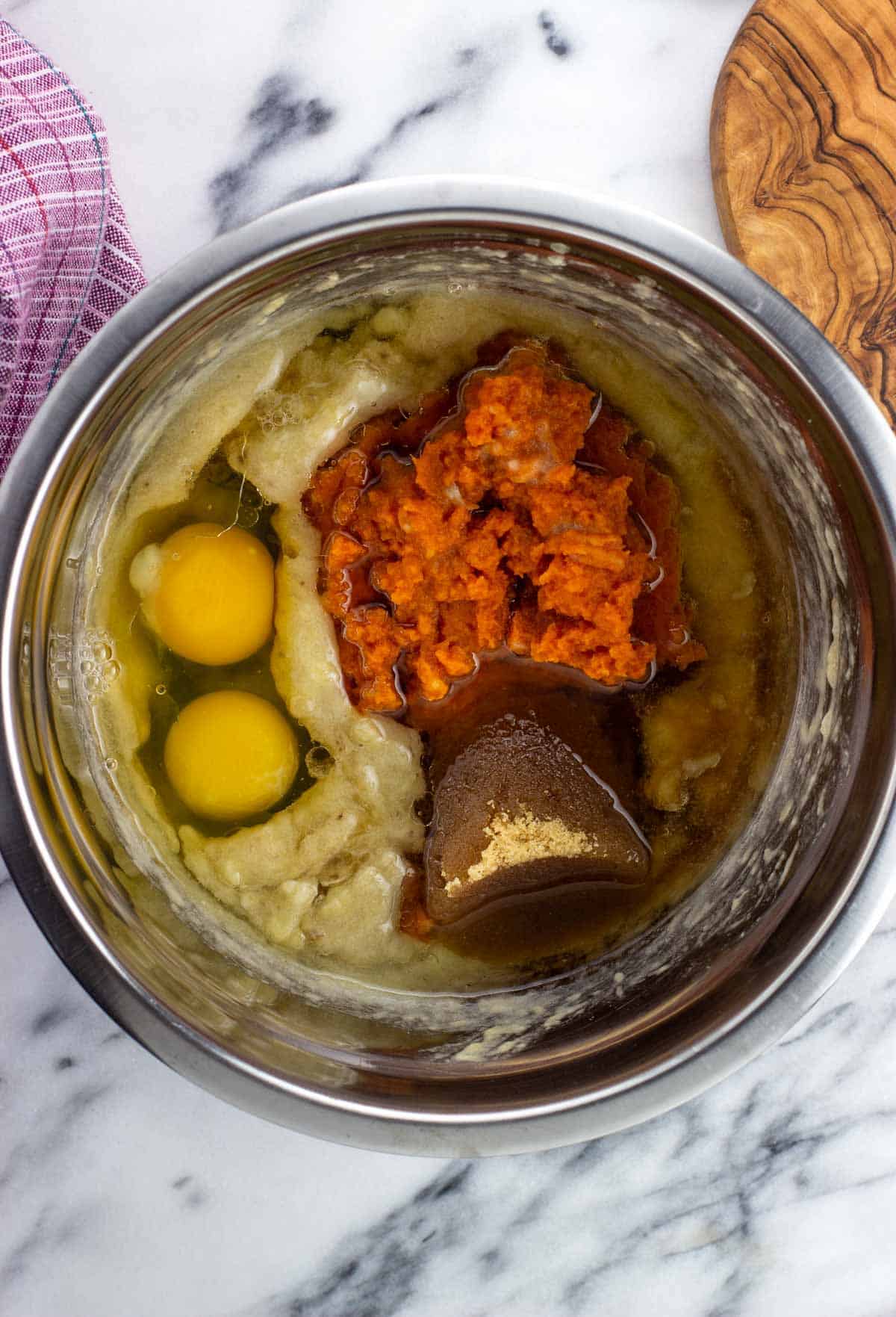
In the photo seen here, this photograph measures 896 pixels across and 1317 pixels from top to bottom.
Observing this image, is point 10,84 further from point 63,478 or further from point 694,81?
point 694,81

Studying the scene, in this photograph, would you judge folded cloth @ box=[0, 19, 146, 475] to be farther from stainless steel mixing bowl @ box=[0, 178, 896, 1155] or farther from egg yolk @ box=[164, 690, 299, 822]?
egg yolk @ box=[164, 690, 299, 822]

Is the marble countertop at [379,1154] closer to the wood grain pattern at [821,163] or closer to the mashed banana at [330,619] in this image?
the wood grain pattern at [821,163]

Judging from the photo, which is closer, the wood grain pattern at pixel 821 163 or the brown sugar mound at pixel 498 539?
the brown sugar mound at pixel 498 539

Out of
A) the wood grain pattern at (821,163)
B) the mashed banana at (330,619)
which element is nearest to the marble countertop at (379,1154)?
the wood grain pattern at (821,163)

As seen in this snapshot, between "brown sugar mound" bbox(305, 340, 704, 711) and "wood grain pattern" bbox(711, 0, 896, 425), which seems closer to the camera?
"brown sugar mound" bbox(305, 340, 704, 711)

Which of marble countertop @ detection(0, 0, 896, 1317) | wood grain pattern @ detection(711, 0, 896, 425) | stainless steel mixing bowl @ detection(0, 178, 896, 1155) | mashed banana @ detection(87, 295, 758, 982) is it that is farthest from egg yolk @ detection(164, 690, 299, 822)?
wood grain pattern @ detection(711, 0, 896, 425)

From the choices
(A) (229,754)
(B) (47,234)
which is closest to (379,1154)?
(A) (229,754)
